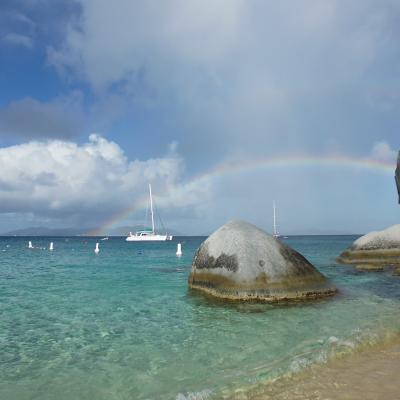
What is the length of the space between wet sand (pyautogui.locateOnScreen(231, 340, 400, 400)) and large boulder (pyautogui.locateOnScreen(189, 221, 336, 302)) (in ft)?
25.6

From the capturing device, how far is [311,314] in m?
14.0

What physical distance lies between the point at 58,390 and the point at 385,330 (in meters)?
9.00

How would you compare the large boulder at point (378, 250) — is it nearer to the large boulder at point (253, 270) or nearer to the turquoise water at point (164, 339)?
the turquoise water at point (164, 339)

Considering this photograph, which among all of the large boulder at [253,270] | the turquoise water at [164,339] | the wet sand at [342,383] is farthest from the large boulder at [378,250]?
the wet sand at [342,383]

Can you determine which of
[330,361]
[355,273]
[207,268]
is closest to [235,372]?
[330,361]

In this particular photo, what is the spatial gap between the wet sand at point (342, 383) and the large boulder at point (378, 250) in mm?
25096

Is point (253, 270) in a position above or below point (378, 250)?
below

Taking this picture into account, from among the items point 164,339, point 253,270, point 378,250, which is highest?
point 378,250

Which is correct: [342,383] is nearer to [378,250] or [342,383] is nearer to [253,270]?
[253,270]

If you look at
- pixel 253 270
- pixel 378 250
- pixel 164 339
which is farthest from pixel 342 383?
pixel 378 250

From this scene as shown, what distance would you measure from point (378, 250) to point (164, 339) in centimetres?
2882

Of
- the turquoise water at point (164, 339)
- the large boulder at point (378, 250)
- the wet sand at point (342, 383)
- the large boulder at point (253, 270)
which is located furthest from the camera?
the large boulder at point (378, 250)

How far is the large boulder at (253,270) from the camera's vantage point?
16.8 meters

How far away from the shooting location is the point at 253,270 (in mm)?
17094
